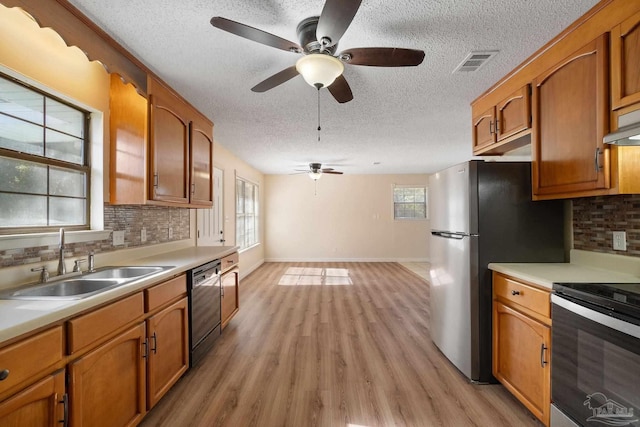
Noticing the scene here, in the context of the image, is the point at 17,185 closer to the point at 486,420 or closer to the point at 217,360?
the point at 217,360

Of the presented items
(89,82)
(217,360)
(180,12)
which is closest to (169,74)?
(89,82)

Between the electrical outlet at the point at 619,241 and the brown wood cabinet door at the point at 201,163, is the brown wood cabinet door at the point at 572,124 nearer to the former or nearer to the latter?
the electrical outlet at the point at 619,241

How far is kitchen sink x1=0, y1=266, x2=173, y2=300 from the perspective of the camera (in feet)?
4.58

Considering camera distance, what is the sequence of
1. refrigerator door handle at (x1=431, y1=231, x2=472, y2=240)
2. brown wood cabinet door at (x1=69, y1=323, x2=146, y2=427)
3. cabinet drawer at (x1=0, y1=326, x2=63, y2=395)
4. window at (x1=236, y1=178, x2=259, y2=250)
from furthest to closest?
1. window at (x1=236, y1=178, x2=259, y2=250)
2. refrigerator door handle at (x1=431, y1=231, x2=472, y2=240)
3. brown wood cabinet door at (x1=69, y1=323, x2=146, y2=427)
4. cabinet drawer at (x1=0, y1=326, x2=63, y2=395)

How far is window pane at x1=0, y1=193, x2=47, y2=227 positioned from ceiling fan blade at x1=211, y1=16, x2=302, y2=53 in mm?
1543

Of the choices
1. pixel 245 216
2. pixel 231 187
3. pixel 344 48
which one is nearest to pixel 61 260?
pixel 344 48

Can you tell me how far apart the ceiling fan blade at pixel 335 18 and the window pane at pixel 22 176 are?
189 cm

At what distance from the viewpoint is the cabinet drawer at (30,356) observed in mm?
966

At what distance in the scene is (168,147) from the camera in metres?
2.49

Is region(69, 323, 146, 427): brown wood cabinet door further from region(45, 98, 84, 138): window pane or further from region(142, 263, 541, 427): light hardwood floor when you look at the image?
region(45, 98, 84, 138): window pane

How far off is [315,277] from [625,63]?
522cm

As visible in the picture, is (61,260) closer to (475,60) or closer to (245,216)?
(475,60)

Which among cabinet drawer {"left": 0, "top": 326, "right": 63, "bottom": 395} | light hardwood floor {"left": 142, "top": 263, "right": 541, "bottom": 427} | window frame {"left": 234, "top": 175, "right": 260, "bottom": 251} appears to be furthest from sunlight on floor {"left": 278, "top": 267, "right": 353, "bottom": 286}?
cabinet drawer {"left": 0, "top": 326, "right": 63, "bottom": 395}

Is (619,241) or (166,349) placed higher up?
(619,241)
